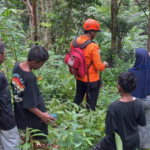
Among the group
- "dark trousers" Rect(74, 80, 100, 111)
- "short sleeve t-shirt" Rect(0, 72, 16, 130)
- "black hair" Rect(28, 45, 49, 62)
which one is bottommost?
"dark trousers" Rect(74, 80, 100, 111)

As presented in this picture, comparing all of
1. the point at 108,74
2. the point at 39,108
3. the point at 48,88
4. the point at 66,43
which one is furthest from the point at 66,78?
the point at 39,108

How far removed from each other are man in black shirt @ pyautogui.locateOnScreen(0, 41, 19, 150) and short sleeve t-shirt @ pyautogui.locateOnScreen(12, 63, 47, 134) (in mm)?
114

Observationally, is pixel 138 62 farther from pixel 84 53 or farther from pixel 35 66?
pixel 35 66

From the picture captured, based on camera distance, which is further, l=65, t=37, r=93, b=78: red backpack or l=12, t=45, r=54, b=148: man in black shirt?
l=65, t=37, r=93, b=78: red backpack

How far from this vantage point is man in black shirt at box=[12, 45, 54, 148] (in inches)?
94.3

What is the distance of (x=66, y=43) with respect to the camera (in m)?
8.03

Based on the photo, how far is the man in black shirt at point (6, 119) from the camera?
2.33 metres

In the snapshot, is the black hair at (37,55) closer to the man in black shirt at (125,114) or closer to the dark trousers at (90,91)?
the man in black shirt at (125,114)

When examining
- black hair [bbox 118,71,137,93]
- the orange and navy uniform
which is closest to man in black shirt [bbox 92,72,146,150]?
black hair [bbox 118,71,137,93]

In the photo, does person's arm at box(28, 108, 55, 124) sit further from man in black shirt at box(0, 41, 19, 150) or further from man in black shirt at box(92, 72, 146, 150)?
man in black shirt at box(92, 72, 146, 150)

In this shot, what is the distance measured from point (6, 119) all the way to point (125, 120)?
123 cm

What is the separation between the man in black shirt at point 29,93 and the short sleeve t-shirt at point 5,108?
0.44ft

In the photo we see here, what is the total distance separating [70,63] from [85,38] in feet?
1.59

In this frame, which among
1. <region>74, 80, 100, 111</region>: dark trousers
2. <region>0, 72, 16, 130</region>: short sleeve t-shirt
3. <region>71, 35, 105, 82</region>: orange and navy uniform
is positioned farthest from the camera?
<region>74, 80, 100, 111</region>: dark trousers
